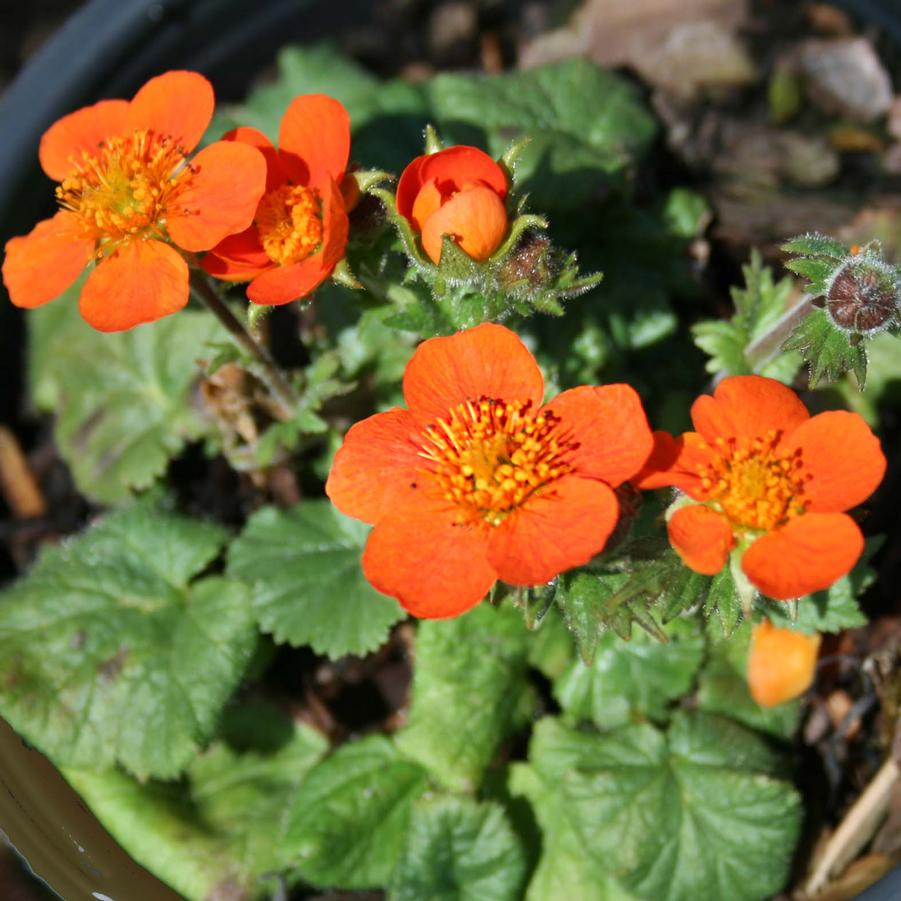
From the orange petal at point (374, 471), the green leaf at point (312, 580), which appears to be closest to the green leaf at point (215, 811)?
the green leaf at point (312, 580)

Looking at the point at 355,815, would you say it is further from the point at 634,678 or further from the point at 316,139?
the point at 316,139

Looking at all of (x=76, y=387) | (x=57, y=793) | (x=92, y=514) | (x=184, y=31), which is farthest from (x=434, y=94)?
(x=57, y=793)

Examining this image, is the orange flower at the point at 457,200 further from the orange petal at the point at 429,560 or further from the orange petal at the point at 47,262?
the orange petal at the point at 47,262

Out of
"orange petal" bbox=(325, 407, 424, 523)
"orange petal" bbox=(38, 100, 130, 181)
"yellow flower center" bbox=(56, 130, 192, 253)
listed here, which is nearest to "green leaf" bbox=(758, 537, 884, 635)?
"orange petal" bbox=(325, 407, 424, 523)

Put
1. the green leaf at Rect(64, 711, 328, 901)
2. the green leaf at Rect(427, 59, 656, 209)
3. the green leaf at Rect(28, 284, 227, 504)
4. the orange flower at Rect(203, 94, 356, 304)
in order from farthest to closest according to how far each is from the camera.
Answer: the green leaf at Rect(28, 284, 227, 504) < the green leaf at Rect(427, 59, 656, 209) < the green leaf at Rect(64, 711, 328, 901) < the orange flower at Rect(203, 94, 356, 304)

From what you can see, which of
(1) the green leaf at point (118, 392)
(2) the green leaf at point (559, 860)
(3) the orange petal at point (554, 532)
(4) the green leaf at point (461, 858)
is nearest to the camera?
(3) the orange petal at point (554, 532)

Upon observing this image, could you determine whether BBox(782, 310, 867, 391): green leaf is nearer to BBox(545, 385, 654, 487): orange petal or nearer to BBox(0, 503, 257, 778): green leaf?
BBox(545, 385, 654, 487): orange petal
